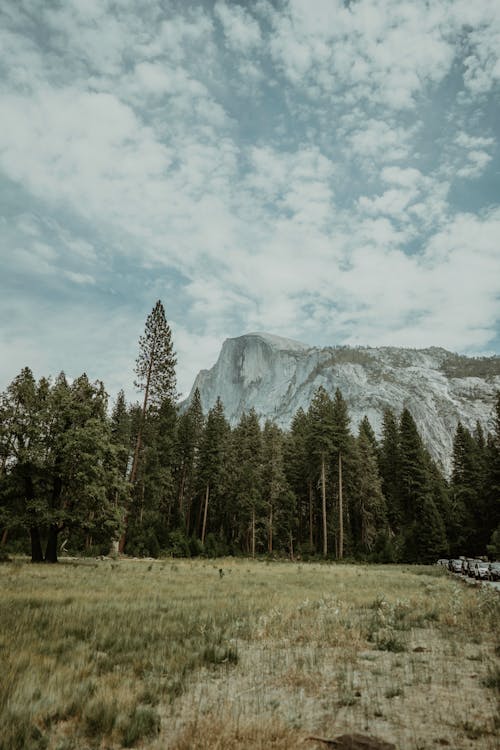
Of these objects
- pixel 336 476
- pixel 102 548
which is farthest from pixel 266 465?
pixel 102 548

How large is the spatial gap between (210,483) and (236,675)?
47.8m

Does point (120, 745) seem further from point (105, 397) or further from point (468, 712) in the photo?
point (105, 397)

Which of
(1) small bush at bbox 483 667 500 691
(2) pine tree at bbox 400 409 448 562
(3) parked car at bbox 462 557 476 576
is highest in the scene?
(2) pine tree at bbox 400 409 448 562

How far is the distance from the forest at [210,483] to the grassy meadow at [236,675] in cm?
1122

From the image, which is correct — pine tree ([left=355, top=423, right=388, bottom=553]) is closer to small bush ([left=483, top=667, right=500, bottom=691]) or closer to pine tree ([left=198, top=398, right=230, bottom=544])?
pine tree ([left=198, top=398, right=230, bottom=544])

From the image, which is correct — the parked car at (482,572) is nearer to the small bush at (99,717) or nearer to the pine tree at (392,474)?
the small bush at (99,717)

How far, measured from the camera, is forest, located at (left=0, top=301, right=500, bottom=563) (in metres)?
22.1

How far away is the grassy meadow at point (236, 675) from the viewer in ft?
14.0

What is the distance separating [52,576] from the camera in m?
16.5

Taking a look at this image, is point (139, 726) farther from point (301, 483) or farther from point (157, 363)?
point (301, 483)

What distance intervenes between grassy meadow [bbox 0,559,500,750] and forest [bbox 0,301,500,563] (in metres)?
11.2

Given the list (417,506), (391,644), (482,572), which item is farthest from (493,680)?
(417,506)

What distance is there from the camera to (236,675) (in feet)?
20.6

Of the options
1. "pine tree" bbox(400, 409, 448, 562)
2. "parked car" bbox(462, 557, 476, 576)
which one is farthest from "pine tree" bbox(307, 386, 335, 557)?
"parked car" bbox(462, 557, 476, 576)
